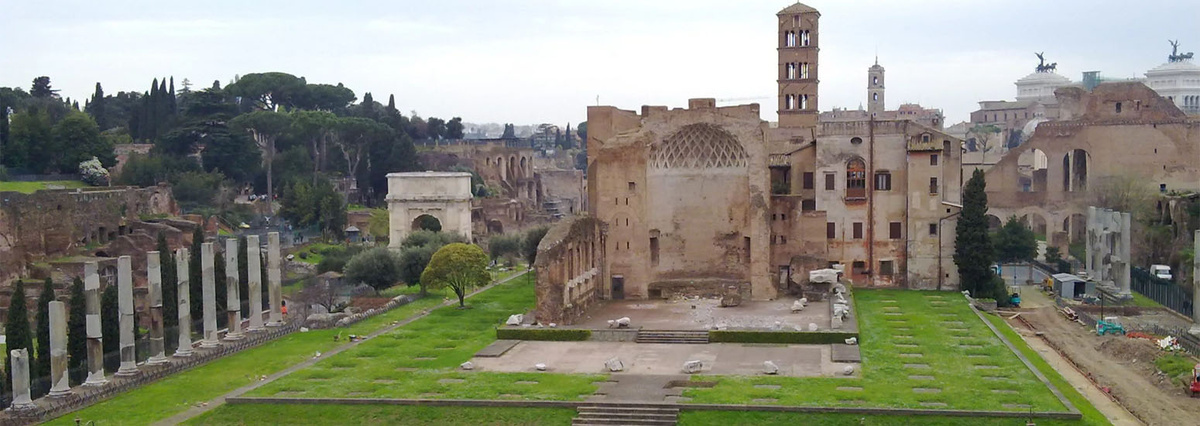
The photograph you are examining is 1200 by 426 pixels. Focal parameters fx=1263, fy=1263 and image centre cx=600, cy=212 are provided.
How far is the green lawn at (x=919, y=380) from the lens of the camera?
28.9 m

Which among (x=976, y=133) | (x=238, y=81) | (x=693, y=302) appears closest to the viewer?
(x=693, y=302)

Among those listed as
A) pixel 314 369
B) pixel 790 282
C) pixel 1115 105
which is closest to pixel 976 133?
pixel 1115 105

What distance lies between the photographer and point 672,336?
38.8 meters

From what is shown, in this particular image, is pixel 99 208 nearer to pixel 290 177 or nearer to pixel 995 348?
pixel 290 177

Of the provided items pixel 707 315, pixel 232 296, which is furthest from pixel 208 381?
pixel 707 315

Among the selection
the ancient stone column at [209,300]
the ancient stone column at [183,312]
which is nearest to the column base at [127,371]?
the ancient stone column at [183,312]

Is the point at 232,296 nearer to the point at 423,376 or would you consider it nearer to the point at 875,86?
the point at 423,376

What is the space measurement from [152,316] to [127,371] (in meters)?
2.56

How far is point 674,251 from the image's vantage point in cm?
5075

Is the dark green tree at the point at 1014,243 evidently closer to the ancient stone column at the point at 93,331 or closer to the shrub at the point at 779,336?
the shrub at the point at 779,336

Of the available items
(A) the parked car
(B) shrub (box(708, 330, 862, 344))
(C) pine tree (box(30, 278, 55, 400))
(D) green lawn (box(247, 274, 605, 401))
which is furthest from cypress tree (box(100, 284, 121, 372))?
(A) the parked car

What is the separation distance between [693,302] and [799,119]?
19059 millimetres

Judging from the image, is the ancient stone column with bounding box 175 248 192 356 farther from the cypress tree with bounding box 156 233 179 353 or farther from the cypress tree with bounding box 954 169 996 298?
the cypress tree with bounding box 954 169 996 298

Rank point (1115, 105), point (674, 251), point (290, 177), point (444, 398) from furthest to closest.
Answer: point (290, 177) < point (1115, 105) < point (674, 251) < point (444, 398)
